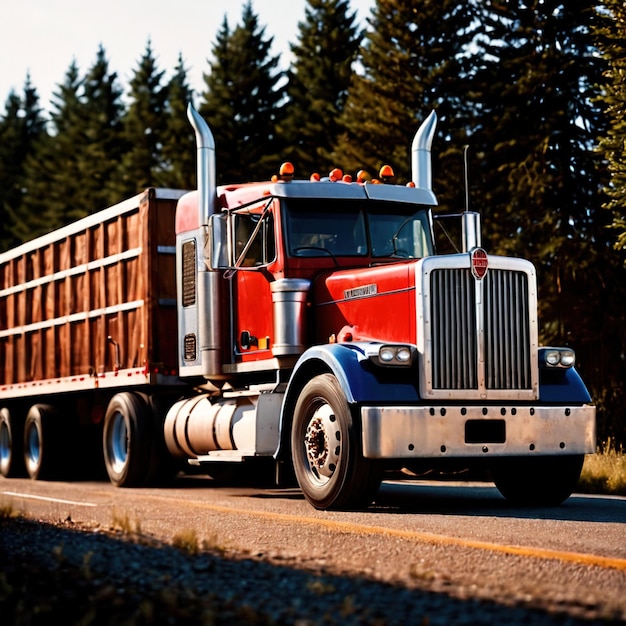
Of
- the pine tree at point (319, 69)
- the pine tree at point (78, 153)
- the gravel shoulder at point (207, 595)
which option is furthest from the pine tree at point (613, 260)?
the pine tree at point (78, 153)

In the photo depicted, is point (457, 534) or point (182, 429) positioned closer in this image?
point (457, 534)

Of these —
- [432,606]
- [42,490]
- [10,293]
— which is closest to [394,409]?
[432,606]

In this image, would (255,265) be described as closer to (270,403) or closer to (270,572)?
(270,403)

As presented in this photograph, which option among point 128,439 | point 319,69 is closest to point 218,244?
point 128,439

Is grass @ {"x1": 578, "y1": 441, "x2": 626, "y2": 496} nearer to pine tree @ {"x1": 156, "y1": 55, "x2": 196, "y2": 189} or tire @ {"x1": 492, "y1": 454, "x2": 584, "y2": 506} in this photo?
tire @ {"x1": 492, "y1": 454, "x2": 584, "y2": 506}

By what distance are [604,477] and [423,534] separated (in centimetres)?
613

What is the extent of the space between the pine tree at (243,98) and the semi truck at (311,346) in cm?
2918

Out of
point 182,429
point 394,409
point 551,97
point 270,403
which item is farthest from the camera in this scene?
point 551,97

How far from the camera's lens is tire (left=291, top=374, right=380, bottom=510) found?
10.1 meters

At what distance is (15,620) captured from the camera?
499 cm

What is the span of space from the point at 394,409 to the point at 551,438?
58.5 inches

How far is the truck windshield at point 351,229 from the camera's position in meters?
12.1

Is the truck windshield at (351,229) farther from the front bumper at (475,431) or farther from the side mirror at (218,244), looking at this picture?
the front bumper at (475,431)

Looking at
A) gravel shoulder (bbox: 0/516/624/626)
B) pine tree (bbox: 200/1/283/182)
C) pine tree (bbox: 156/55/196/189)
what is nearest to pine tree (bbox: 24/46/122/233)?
pine tree (bbox: 156/55/196/189)
